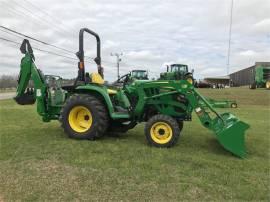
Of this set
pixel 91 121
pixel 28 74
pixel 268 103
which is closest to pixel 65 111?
pixel 91 121

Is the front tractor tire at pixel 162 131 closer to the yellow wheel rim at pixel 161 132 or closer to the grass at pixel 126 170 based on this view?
the yellow wheel rim at pixel 161 132

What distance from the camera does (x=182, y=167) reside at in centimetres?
606

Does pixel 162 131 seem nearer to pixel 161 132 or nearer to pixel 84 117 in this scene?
pixel 161 132

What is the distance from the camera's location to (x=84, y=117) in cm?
840

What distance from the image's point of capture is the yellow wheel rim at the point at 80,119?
27.0ft

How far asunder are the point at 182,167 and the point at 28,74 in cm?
487

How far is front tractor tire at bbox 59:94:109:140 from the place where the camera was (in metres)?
7.91

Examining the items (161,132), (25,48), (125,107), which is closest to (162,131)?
(161,132)

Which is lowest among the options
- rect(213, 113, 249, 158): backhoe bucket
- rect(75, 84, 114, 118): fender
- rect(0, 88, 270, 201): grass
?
rect(0, 88, 270, 201): grass

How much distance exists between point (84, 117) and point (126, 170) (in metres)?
2.90

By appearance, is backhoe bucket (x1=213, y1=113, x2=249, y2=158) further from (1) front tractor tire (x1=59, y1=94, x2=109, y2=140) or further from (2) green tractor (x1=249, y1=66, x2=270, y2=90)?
(2) green tractor (x1=249, y1=66, x2=270, y2=90)

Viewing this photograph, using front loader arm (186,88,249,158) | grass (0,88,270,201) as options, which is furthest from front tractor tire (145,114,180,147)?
front loader arm (186,88,249,158)

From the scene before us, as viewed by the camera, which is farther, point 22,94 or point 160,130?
point 22,94

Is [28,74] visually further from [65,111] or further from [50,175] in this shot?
[50,175]
